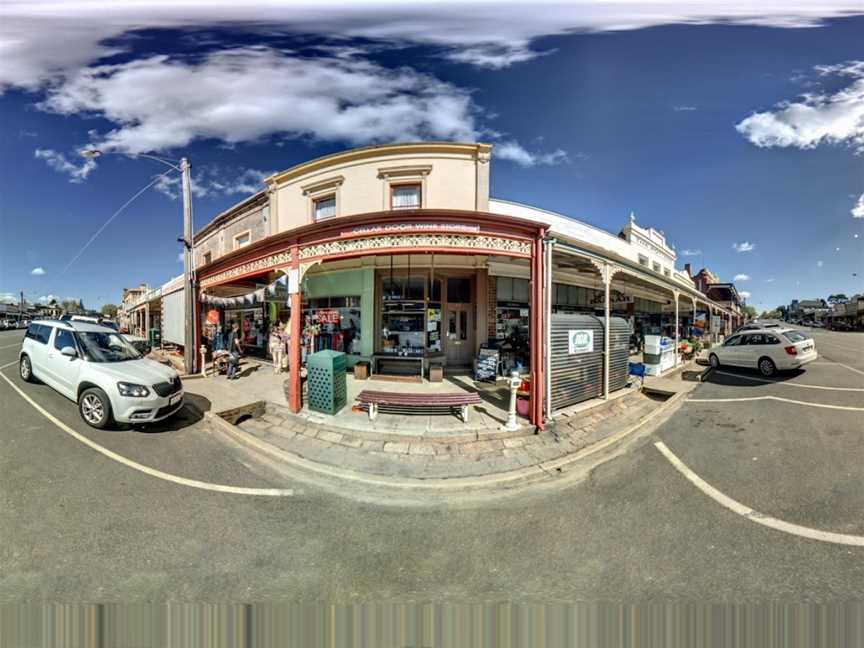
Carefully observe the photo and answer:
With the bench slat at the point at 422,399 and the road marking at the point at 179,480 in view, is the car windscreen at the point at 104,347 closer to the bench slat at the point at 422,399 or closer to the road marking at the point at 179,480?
the road marking at the point at 179,480

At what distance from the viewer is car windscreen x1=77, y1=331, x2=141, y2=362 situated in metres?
6.61

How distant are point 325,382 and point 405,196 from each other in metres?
7.18

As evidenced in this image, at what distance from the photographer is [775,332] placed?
465 inches

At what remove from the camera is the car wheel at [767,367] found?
11658 millimetres

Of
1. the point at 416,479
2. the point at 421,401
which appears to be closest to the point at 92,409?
the point at 421,401

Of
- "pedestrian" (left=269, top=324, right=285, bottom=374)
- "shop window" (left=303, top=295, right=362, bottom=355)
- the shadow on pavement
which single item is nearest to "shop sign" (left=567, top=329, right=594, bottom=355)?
the shadow on pavement

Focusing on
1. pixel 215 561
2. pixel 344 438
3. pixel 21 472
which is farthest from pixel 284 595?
pixel 21 472

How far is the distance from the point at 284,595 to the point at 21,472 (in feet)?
14.4

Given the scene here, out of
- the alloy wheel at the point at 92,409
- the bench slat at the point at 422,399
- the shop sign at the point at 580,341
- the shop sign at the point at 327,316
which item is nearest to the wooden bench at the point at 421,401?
the bench slat at the point at 422,399

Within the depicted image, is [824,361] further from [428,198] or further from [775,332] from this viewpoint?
[428,198]

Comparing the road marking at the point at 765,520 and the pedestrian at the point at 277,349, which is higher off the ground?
the pedestrian at the point at 277,349

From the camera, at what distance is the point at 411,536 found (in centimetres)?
349

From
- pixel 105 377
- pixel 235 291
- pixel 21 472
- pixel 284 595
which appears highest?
pixel 235 291

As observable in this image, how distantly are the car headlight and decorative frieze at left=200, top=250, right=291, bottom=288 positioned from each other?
3736 mm
